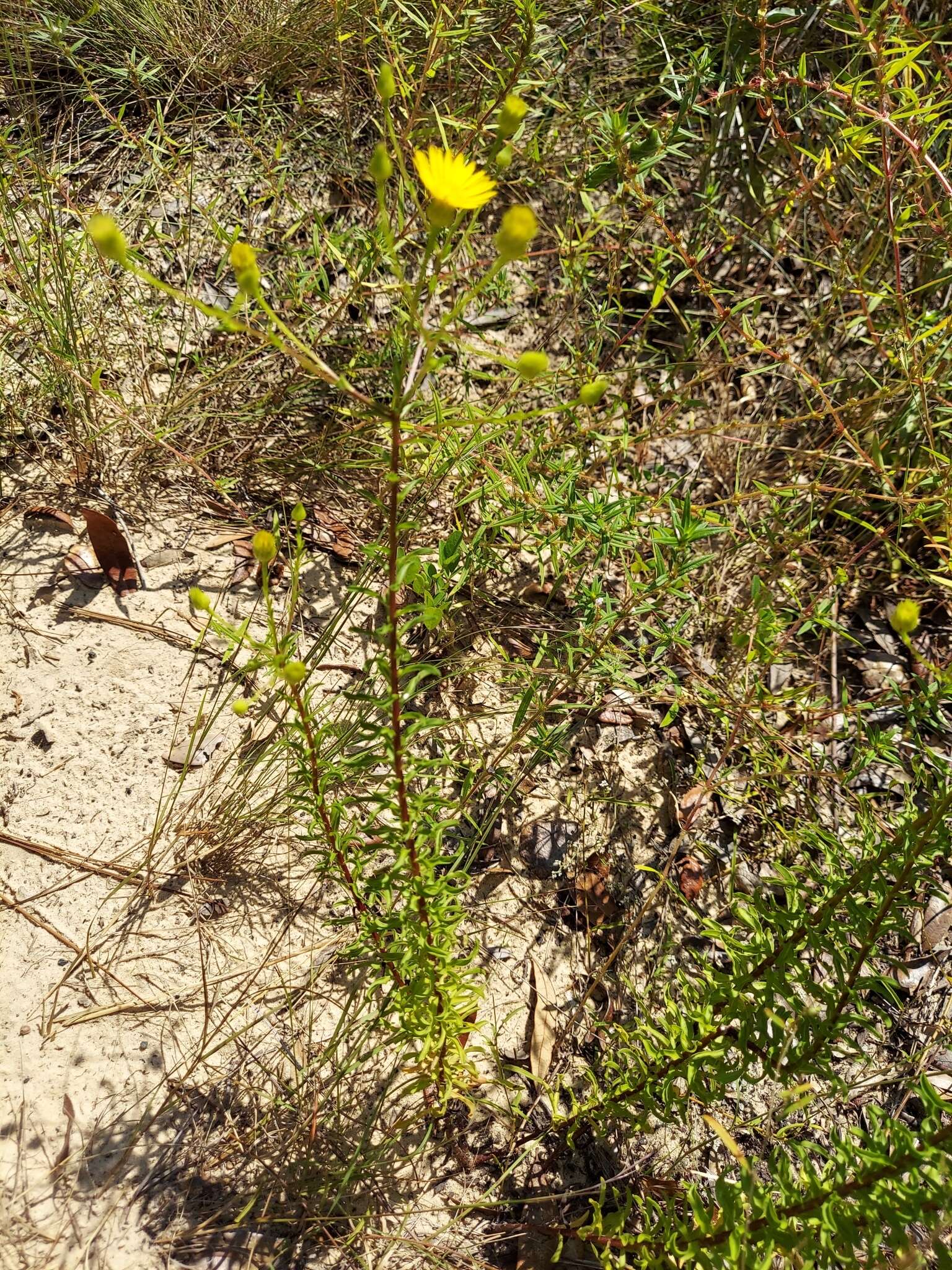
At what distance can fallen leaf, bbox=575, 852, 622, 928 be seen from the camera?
210 centimetres

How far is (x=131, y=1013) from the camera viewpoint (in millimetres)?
1762

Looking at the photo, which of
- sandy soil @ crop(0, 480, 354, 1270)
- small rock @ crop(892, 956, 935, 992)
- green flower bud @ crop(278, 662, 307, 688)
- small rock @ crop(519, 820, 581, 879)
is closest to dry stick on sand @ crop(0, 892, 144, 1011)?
sandy soil @ crop(0, 480, 354, 1270)

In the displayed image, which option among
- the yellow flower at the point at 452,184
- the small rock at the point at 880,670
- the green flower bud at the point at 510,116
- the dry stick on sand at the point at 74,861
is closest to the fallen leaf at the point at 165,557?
the dry stick on sand at the point at 74,861

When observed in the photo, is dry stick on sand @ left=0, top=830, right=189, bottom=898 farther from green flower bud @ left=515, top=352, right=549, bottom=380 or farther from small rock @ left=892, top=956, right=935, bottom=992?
small rock @ left=892, top=956, right=935, bottom=992

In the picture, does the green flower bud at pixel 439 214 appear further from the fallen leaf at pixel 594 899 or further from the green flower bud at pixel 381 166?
the fallen leaf at pixel 594 899

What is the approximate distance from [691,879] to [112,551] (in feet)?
5.40

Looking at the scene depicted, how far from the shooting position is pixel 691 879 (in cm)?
220

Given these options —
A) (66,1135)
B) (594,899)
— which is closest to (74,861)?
(66,1135)

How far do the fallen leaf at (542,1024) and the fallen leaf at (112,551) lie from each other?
134 centimetres

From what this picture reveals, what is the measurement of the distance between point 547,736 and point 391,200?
1721 mm

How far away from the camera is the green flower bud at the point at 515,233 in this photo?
0.95 metres

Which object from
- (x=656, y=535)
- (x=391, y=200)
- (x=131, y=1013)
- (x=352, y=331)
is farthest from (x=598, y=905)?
(x=391, y=200)

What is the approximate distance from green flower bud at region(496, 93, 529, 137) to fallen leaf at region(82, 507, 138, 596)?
1.42 m

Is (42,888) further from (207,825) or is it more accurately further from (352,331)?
(352,331)
